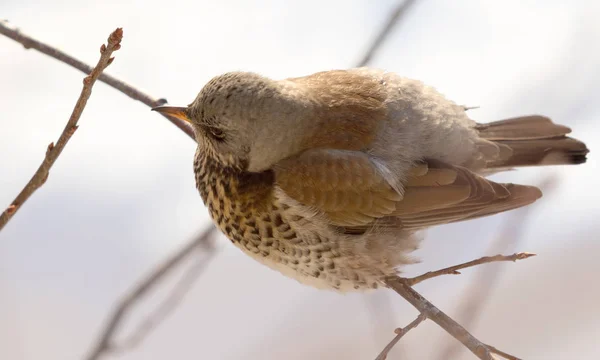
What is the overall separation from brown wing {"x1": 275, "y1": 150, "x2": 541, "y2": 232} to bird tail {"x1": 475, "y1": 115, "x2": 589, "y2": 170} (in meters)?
0.25

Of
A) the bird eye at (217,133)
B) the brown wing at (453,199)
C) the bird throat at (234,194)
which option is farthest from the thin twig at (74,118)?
the brown wing at (453,199)

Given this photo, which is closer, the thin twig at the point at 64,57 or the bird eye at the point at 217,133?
the thin twig at the point at 64,57

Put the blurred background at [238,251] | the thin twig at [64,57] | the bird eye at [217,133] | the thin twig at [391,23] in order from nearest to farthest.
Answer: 1. the thin twig at [64,57]
2. the bird eye at [217,133]
3. the thin twig at [391,23]
4. the blurred background at [238,251]

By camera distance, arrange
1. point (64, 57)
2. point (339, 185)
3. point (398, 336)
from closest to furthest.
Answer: point (398, 336)
point (64, 57)
point (339, 185)

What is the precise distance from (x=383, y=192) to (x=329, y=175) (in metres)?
0.21

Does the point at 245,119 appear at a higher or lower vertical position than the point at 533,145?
higher

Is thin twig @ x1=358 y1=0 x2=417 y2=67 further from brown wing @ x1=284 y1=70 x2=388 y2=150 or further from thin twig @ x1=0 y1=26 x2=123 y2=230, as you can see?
thin twig @ x1=0 y1=26 x2=123 y2=230

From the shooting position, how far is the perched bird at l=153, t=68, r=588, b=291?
2.59 m

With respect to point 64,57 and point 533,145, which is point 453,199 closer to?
point 533,145

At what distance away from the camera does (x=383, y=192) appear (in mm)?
2666

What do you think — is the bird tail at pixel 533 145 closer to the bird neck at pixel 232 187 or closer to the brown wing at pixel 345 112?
the brown wing at pixel 345 112

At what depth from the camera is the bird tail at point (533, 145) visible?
2.90m

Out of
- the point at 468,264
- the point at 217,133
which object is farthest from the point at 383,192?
the point at 217,133

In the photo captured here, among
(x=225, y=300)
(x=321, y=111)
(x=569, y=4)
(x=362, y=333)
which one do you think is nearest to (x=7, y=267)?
(x=225, y=300)
